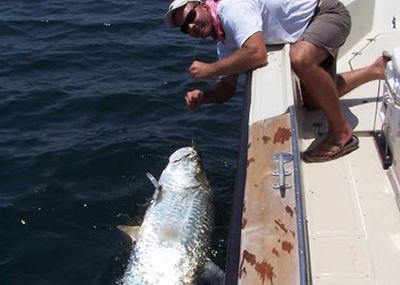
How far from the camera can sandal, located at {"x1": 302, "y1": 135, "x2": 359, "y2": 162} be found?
16.1 ft

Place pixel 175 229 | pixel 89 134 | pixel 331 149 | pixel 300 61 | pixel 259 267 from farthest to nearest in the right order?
pixel 89 134
pixel 175 229
pixel 331 149
pixel 300 61
pixel 259 267

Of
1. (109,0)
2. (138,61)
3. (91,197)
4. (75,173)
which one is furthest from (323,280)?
(109,0)

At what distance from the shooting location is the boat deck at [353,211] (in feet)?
12.8

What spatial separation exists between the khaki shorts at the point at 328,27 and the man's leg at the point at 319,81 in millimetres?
52

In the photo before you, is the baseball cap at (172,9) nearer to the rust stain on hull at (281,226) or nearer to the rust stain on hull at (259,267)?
the rust stain on hull at (281,226)

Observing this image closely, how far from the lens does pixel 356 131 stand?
522cm

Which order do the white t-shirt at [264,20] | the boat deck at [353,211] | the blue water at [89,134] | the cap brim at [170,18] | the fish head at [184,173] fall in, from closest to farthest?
the boat deck at [353,211], the white t-shirt at [264,20], the cap brim at [170,18], the blue water at [89,134], the fish head at [184,173]

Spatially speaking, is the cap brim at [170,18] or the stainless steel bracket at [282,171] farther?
the cap brim at [170,18]

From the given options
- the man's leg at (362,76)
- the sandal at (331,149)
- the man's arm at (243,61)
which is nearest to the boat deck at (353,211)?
the sandal at (331,149)

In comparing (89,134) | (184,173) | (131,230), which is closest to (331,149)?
(184,173)

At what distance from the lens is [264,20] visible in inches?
191

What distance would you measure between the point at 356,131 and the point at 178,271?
5.62 feet

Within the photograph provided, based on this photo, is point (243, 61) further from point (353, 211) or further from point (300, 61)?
point (353, 211)

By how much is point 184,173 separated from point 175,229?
2.06ft
